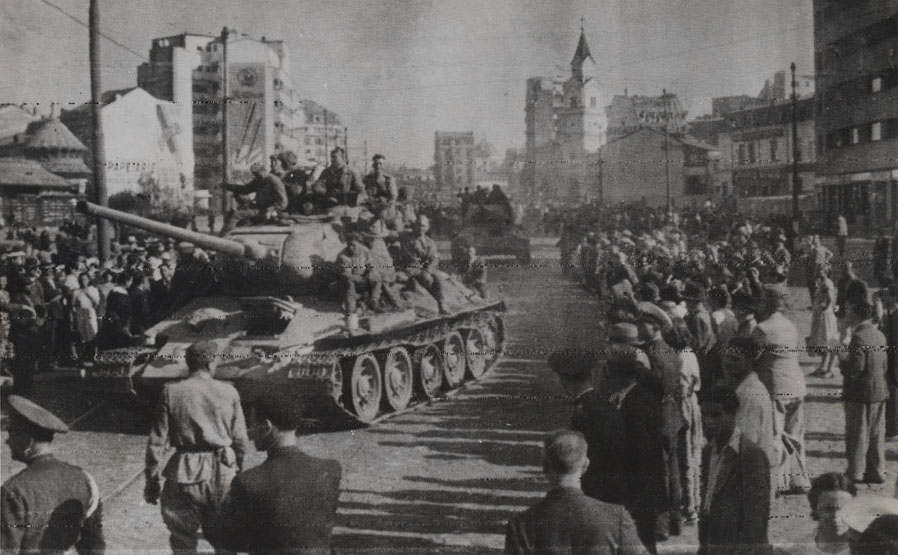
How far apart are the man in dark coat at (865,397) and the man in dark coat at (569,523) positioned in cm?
441

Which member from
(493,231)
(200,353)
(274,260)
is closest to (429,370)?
(274,260)

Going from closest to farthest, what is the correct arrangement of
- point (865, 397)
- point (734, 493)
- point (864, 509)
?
1. point (864, 509)
2. point (734, 493)
3. point (865, 397)

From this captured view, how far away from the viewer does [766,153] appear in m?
28.7

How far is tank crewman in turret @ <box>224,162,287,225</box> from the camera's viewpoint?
11.4m

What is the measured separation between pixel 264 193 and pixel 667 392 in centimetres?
696

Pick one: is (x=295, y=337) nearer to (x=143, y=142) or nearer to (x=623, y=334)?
(x=623, y=334)

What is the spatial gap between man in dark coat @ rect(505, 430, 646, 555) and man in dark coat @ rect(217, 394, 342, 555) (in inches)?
38.0

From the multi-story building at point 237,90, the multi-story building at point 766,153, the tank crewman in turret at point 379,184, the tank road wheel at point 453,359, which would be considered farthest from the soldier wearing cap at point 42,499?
the multi-story building at point 766,153

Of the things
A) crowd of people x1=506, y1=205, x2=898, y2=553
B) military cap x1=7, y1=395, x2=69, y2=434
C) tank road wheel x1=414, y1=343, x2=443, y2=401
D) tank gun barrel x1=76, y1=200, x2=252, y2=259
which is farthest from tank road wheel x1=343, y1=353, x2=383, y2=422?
military cap x1=7, y1=395, x2=69, y2=434

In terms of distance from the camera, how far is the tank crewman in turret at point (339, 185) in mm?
11844

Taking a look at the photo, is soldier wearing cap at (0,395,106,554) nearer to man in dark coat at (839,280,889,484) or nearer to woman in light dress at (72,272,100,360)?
man in dark coat at (839,280,889,484)

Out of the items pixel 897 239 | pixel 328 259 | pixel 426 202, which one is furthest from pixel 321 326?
pixel 426 202

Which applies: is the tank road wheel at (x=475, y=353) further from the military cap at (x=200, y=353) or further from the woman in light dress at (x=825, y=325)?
the military cap at (x=200, y=353)

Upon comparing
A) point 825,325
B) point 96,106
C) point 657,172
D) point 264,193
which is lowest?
point 825,325
